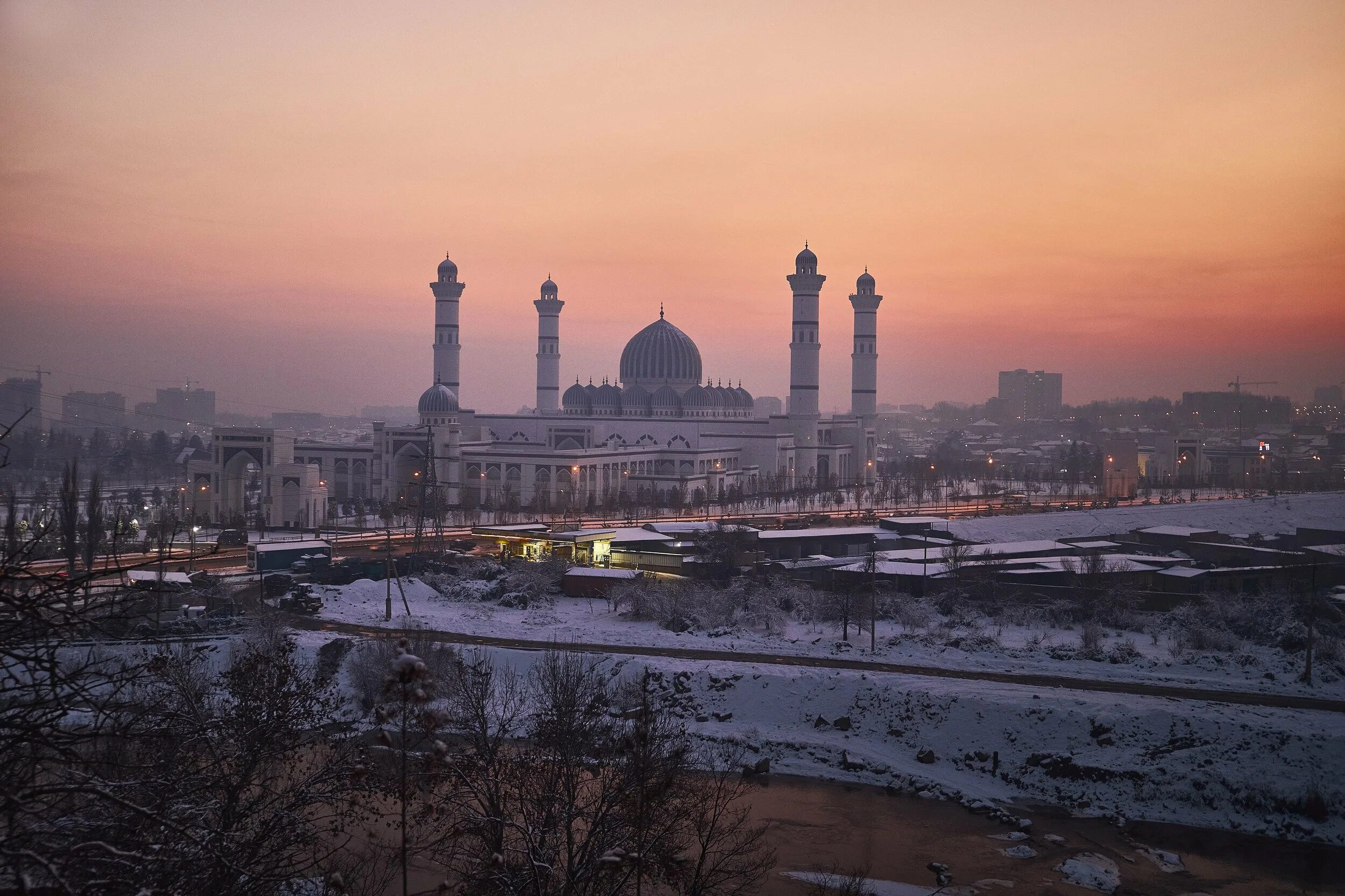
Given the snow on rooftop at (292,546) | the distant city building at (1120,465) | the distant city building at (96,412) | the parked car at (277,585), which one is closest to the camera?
the parked car at (277,585)

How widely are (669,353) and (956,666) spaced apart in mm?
36653

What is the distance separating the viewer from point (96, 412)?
7619 cm

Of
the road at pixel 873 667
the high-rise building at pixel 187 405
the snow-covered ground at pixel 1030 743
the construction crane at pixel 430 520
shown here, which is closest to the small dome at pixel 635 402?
the construction crane at pixel 430 520

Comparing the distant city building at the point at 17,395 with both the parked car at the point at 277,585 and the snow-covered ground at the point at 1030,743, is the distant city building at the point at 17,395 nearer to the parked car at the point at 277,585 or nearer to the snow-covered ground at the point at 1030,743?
the parked car at the point at 277,585

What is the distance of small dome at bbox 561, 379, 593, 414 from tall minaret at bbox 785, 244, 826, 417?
10217 mm

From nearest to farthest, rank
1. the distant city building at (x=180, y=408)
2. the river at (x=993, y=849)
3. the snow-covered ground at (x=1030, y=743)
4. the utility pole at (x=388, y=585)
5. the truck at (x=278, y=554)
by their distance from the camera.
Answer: the river at (x=993, y=849), the snow-covered ground at (x=1030, y=743), the utility pole at (x=388, y=585), the truck at (x=278, y=554), the distant city building at (x=180, y=408)

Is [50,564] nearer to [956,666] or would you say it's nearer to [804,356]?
[956,666]

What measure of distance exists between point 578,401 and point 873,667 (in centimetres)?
3588

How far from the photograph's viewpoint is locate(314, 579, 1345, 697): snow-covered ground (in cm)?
1742

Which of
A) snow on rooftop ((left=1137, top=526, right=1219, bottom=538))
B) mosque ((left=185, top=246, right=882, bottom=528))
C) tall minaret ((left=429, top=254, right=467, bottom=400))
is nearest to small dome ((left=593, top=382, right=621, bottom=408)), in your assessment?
mosque ((left=185, top=246, right=882, bottom=528))

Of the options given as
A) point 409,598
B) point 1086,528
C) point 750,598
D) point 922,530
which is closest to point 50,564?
point 409,598

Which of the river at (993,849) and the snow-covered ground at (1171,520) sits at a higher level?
the snow-covered ground at (1171,520)

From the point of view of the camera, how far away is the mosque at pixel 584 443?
3469cm

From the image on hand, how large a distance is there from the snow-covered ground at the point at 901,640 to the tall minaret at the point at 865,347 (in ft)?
108
